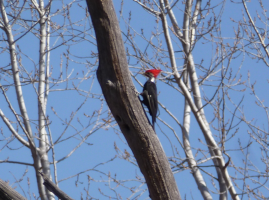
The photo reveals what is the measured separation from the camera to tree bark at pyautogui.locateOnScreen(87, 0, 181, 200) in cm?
255

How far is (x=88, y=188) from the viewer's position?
17.7ft

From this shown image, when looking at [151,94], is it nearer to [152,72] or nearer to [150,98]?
[150,98]

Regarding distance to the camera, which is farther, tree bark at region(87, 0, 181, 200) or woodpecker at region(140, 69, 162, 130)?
woodpecker at region(140, 69, 162, 130)

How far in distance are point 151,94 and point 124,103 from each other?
2.33 m

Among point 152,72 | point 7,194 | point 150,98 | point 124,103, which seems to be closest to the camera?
point 7,194

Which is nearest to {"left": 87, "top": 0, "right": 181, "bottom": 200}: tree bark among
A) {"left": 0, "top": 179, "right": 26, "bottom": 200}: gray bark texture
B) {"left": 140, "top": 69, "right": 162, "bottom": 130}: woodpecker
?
{"left": 0, "top": 179, "right": 26, "bottom": 200}: gray bark texture

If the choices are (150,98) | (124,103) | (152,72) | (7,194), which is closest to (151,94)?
(150,98)

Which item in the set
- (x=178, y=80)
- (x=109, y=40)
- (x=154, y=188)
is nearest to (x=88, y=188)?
(x=178, y=80)

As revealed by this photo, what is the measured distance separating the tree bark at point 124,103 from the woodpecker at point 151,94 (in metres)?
2.08

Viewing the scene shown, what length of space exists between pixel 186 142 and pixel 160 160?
331 centimetres

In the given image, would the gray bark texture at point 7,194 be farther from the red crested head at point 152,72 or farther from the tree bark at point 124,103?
the red crested head at point 152,72

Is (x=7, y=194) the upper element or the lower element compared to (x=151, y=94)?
lower

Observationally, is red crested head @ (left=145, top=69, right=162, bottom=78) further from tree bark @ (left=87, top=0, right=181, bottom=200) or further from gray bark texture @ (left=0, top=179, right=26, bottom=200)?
gray bark texture @ (left=0, top=179, right=26, bottom=200)

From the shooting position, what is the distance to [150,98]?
4844 mm
